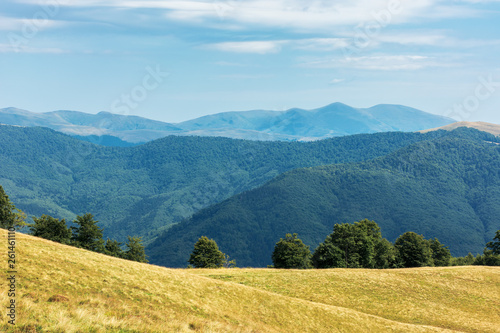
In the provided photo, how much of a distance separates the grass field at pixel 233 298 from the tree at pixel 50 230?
51.7m

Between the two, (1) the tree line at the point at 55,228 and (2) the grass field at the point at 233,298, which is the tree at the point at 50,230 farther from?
(2) the grass field at the point at 233,298

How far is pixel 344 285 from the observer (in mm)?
62562

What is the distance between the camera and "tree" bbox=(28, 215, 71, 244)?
9800 cm

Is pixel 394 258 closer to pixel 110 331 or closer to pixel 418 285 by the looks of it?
pixel 418 285

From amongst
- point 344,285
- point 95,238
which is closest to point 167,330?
point 344,285

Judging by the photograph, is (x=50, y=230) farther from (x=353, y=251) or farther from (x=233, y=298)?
(x=353, y=251)

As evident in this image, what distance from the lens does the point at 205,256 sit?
110 metres

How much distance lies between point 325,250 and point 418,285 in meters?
38.9

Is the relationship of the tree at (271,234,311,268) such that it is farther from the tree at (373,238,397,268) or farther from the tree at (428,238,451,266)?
the tree at (428,238,451,266)

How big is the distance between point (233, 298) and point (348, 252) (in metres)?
62.4

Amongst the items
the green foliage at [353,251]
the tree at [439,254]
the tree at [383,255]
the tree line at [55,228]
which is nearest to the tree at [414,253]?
the tree at [383,255]

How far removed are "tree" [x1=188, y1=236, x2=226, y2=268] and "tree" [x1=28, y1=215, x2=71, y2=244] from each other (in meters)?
32.4

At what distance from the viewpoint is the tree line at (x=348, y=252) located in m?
100

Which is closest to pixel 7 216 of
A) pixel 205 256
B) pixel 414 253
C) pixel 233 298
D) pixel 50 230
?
pixel 50 230
